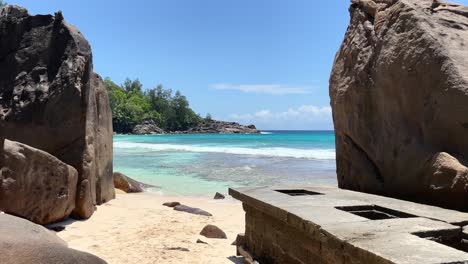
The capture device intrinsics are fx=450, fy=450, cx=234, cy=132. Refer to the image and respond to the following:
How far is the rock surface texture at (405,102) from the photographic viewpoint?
466 cm

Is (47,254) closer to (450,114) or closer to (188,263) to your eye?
(188,263)

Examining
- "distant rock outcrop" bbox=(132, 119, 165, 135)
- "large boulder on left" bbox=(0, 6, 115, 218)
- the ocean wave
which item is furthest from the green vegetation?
"large boulder on left" bbox=(0, 6, 115, 218)

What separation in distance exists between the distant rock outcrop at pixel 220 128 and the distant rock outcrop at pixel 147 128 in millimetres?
9268

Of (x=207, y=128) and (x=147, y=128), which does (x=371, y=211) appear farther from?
(x=207, y=128)

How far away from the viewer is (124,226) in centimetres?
773

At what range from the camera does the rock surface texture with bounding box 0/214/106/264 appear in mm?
2721

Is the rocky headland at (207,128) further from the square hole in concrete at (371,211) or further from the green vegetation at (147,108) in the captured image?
the square hole in concrete at (371,211)

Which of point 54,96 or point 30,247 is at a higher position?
point 54,96

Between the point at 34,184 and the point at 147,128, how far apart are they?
77518 millimetres

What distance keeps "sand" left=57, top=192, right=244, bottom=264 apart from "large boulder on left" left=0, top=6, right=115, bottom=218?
0.57m

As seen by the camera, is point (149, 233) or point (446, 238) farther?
point (149, 233)

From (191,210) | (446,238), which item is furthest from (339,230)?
(191,210)

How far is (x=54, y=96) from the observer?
26.9ft

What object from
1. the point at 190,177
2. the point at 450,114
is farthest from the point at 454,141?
the point at 190,177
